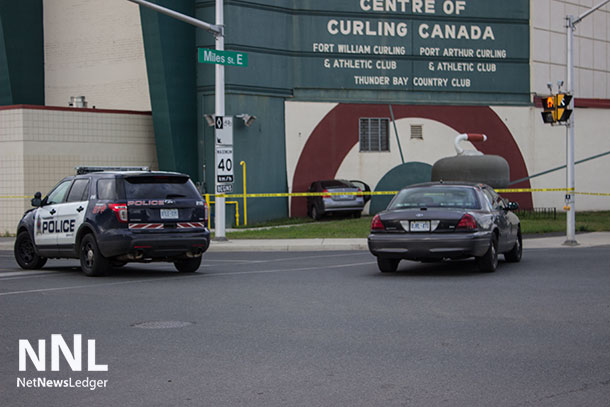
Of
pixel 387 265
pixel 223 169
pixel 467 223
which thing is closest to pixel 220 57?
pixel 223 169

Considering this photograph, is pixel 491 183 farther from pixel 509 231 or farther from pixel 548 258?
pixel 509 231

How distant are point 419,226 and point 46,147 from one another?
61.4ft

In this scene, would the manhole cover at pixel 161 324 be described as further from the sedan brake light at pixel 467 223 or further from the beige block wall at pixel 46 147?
the beige block wall at pixel 46 147

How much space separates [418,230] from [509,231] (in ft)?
8.28

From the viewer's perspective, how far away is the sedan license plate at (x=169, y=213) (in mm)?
15195

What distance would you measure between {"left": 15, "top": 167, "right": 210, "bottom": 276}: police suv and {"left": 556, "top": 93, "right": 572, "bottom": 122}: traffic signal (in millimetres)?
11461

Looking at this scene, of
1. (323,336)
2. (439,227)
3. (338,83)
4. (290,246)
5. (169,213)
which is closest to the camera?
(323,336)

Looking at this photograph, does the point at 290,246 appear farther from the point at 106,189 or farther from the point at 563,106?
the point at 106,189

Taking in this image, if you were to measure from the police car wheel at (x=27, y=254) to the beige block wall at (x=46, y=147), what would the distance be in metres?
12.8

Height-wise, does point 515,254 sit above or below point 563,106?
below

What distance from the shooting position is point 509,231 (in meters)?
16.5

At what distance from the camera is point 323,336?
9.02m

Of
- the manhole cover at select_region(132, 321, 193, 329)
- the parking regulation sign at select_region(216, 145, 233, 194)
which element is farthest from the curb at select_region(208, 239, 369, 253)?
the manhole cover at select_region(132, 321, 193, 329)

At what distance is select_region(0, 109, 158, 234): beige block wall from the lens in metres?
29.8
